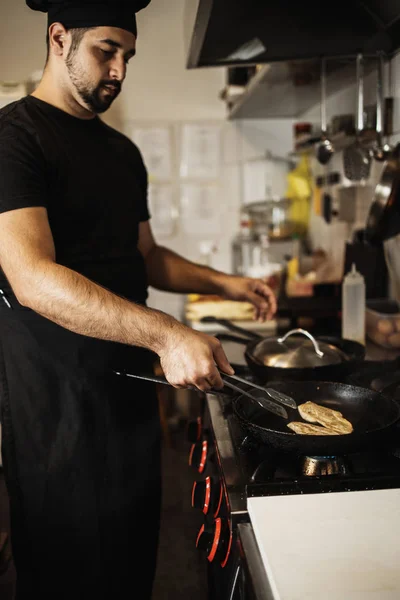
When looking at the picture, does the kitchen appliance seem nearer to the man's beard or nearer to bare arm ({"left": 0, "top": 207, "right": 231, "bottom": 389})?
bare arm ({"left": 0, "top": 207, "right": 231, "bottom": 389})

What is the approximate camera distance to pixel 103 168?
1.31 metres

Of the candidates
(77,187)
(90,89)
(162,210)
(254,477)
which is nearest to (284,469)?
(254,477)

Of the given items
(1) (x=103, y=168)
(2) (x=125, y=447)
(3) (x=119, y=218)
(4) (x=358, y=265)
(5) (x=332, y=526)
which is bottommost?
(2) (x=125, y=447)

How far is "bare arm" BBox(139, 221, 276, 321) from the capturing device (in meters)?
1.63

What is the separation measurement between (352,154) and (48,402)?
4.43 feet

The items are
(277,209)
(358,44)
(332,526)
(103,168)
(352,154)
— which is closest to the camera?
(332,526)

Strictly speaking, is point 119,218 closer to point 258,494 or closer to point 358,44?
point 258,494

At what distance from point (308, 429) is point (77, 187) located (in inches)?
26.6

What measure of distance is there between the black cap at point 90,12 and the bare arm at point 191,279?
61cm

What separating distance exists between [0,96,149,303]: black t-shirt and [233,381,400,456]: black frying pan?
1.41ft

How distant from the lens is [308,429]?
3.28ft

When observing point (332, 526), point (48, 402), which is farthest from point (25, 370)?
point (332, 526)

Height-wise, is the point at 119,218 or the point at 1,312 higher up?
the point at 119,218

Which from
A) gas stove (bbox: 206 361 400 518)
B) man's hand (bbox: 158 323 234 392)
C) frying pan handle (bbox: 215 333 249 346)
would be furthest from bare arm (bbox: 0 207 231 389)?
frying pan handle (bbox: 215 333 249 346)
